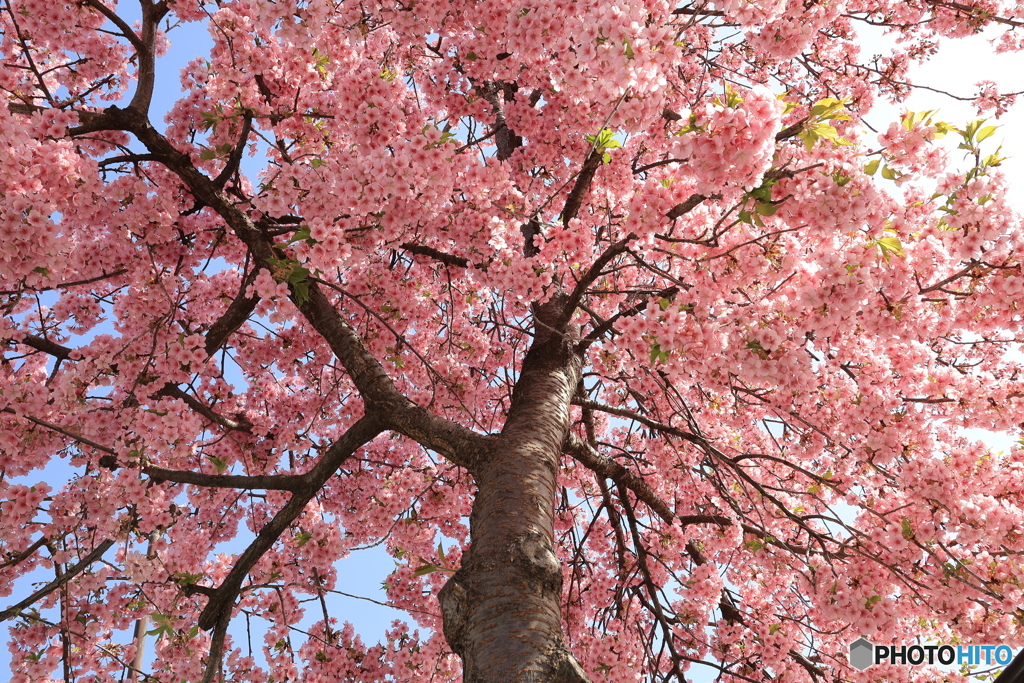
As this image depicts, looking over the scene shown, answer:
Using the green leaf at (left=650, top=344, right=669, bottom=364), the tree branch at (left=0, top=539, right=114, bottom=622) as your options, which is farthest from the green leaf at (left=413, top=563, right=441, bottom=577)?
the tree branch at (left=0, top=539, right=114, bottom=622)

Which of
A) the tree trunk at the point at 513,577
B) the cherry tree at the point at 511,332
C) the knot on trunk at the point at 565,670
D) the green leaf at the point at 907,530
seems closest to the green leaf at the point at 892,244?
the cherry tree at the point at 511,332

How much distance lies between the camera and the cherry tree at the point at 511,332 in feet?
8.25

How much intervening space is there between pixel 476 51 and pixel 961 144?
3.33 metres

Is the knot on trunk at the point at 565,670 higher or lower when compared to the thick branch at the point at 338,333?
lower

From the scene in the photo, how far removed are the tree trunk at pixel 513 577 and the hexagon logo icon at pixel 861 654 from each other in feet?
10.7

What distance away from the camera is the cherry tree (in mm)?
2514

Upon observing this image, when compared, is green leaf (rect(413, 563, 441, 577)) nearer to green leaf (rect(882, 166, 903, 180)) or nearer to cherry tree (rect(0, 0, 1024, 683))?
cherry tree (rect(0, 0, 1024, 683))

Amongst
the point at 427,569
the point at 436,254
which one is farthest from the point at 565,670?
the point at 436,254

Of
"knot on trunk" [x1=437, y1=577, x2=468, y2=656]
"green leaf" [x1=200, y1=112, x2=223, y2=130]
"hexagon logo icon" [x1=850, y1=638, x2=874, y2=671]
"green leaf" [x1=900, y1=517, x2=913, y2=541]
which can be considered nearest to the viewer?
"knot on trunk" [x1=437, y1=577, x2=468, y2=656]

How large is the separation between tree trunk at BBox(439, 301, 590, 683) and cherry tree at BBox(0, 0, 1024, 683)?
2 cm

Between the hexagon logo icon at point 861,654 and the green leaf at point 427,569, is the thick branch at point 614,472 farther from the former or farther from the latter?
the hexagon logo icon at point 861,654

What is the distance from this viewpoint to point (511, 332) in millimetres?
6156

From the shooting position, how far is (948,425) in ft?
14.8

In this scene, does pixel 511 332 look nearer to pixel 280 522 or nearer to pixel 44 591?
pixel 280 522
